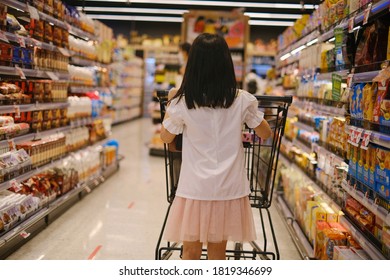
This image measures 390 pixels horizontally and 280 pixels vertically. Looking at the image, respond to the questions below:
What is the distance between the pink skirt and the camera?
215 cm

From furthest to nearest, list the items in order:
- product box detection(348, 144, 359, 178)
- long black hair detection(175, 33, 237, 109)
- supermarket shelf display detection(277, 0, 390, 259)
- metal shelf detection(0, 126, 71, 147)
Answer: metal shelf detection(0, 126, 71, 147), product box detection(348, 144, 359, 178), supermarket shelf display detection(277, 0, 390, 259), long black hair detection(175, 33, 237, 109)

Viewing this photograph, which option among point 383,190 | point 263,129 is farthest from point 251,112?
point 383,190

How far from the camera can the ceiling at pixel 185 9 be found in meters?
12.7

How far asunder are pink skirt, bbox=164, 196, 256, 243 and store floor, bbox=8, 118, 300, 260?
1414 millimetres

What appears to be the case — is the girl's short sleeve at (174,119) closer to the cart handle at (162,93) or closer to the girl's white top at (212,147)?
the girl's white top at (212,147)

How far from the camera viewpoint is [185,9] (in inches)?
560

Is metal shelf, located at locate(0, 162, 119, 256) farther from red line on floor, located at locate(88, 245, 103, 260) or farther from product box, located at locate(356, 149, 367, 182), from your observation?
product box, located at locate(356, 149, 367, 182)

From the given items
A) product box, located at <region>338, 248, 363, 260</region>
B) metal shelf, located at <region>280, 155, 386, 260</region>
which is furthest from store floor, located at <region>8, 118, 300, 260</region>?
product box, located at <region>338, 248, 363, 260</region>

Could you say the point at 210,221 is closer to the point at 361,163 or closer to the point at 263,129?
the point at 263,129

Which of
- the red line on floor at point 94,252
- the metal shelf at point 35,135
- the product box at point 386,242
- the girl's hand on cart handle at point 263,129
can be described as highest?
the girl's hand on cart handle at point 263,129

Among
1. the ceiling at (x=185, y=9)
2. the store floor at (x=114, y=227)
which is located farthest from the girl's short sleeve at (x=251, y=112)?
the ceiling at (x=185, y=9)

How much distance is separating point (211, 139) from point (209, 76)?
0.88 ft

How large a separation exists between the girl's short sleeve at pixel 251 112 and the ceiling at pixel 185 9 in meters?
9.50
